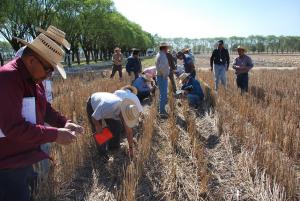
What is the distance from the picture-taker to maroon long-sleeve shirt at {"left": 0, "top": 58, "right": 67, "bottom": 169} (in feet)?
6.93

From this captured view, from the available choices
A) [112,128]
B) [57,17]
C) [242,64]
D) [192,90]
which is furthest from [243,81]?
[57,17]

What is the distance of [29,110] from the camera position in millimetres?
2303

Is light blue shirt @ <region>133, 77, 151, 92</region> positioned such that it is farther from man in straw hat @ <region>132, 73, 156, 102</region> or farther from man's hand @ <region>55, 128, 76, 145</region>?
man's hand @ <region>55, 128, 76, 145</region>

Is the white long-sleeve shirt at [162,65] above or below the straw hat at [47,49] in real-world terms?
below

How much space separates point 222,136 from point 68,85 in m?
8.93

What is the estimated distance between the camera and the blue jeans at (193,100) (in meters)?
8.88

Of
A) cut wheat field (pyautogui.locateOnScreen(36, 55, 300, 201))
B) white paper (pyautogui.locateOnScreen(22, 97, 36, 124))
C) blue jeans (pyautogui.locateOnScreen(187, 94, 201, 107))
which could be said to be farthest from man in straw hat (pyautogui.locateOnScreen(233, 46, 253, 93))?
white paper (pyautogui.locateOnScreen(22, 97, 36, 124))

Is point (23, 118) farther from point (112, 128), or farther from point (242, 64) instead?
point (242, 64)

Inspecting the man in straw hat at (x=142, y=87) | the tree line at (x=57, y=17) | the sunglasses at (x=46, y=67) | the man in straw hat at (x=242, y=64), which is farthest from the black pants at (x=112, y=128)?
the tree line at (x=57, y=17)

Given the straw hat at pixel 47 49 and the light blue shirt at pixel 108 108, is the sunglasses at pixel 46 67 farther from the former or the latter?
the light blue shirt at pixel 108 108

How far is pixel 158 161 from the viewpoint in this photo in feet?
16.4

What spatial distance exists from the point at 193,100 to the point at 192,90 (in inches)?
13.1

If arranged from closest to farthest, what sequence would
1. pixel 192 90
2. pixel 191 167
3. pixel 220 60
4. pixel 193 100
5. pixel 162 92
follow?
pixel 191 167 < pixel 162 92 < pixel 193 100 < pixel 192 90 < pixel 220 60

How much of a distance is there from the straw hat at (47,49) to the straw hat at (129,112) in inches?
89.0
